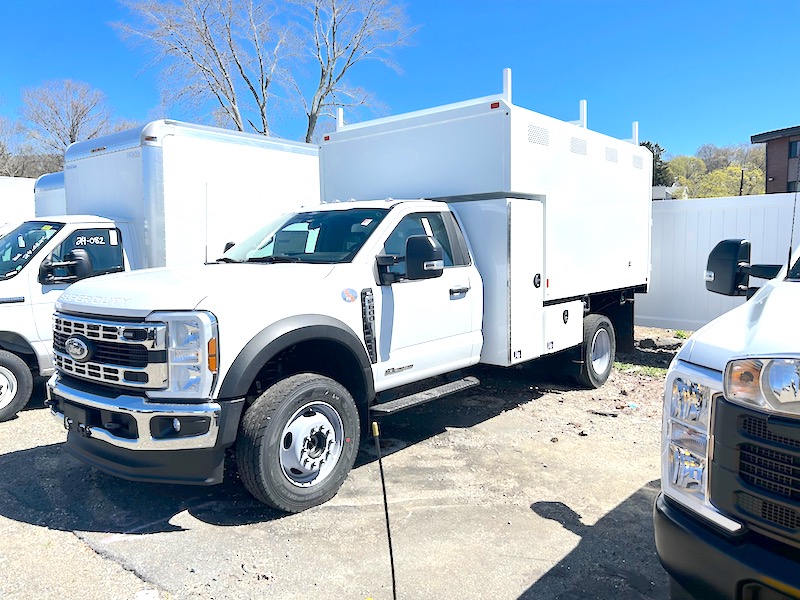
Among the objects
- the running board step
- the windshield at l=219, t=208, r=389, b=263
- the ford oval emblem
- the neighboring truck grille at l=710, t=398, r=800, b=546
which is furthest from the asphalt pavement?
the windshield at l=219, t=208, r=389, b=263

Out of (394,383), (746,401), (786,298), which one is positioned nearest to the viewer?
(746,401)

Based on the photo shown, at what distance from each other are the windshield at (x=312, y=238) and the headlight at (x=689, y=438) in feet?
9.35

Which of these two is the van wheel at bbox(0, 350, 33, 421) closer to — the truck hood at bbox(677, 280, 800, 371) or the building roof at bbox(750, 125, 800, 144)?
the truck hood at bbox(677, 280, 800, 371)

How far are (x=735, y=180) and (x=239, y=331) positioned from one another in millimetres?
65562

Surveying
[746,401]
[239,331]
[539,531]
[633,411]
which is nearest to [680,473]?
[746,401]

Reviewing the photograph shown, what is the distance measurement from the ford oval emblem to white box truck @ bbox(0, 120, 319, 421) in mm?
2768

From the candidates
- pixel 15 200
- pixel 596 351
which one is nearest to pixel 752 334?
pixel 596 351

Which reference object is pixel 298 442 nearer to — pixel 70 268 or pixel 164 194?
pixel 70 268

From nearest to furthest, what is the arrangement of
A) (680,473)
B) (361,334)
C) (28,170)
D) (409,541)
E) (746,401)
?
(746,401) < (680,473) < (409,541) < (361,334) < (28,170)

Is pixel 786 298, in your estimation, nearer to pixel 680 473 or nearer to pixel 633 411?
pixel 680 473

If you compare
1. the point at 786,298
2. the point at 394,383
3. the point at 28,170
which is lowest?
the point at 394,383

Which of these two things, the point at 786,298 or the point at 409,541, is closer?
the point at 786,298

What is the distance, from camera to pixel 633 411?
676 cm

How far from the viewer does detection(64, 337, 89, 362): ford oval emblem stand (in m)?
4.09
